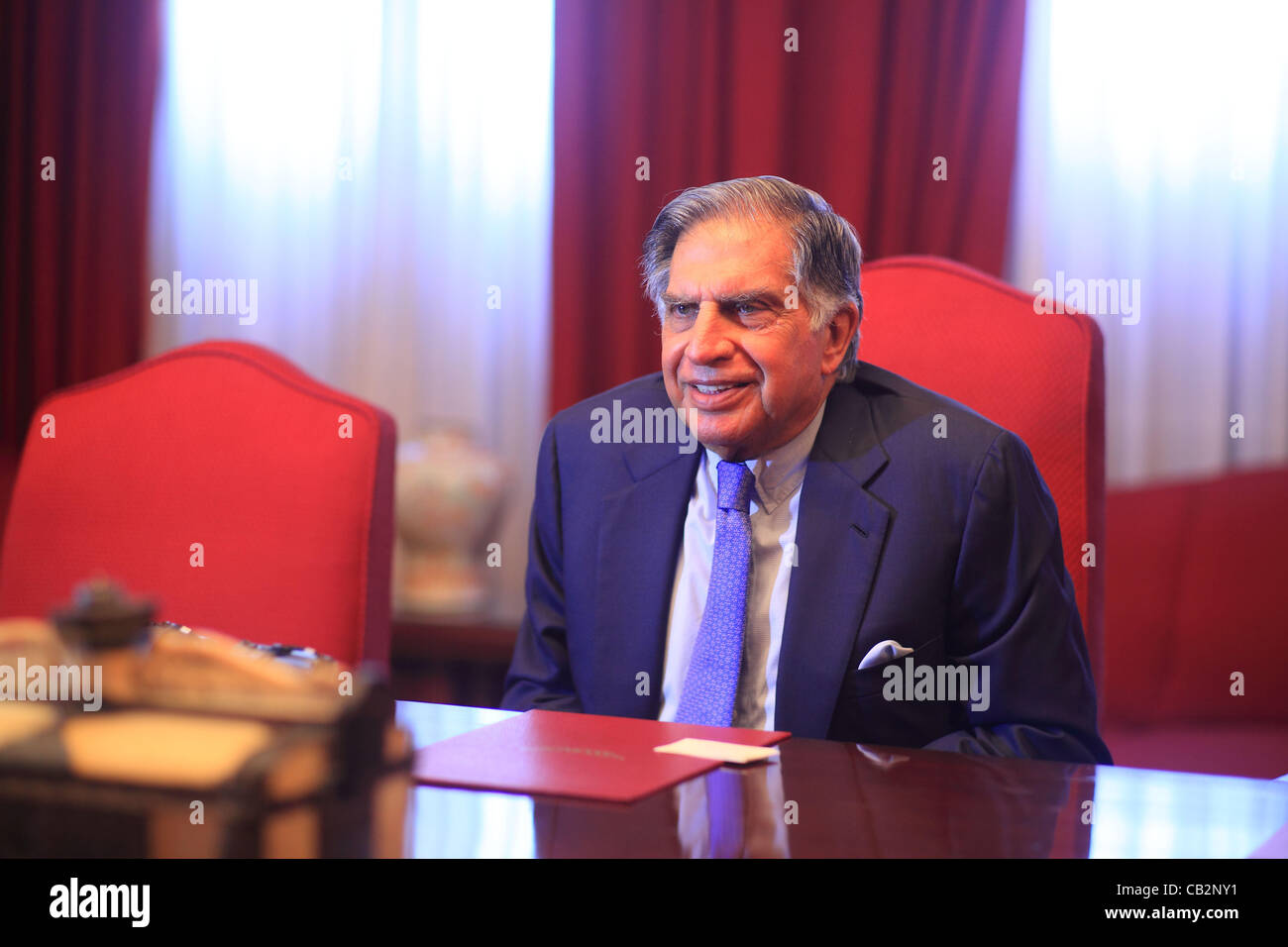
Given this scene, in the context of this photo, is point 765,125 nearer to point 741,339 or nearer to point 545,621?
point 741,339

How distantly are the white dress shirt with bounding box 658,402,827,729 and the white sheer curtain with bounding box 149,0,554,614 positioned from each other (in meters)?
1.65

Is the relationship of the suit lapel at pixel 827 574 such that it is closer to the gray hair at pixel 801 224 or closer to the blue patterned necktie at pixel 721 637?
the blue patterned necktie at pixel 721 637

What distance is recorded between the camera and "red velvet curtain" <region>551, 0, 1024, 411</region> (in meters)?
2.96

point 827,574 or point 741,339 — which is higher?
point 741,339

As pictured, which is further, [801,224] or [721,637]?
[801,224]

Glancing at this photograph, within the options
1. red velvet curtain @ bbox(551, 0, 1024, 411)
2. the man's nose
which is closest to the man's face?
the man's nose

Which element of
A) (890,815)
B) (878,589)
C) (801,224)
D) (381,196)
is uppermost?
(381,196)

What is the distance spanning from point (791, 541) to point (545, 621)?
40 cm

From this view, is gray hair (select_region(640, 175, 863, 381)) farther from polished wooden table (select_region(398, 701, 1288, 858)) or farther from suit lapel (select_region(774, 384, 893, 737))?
polished wooden table (select_region(398, 701, 1288, 858))

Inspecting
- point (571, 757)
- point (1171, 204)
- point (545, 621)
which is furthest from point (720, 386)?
point (1171, 204)

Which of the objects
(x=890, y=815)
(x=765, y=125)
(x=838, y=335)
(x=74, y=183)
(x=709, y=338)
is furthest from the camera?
(x=74, y=183)

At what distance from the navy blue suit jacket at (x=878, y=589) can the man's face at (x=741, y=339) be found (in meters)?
0.10

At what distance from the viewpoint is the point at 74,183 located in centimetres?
371
